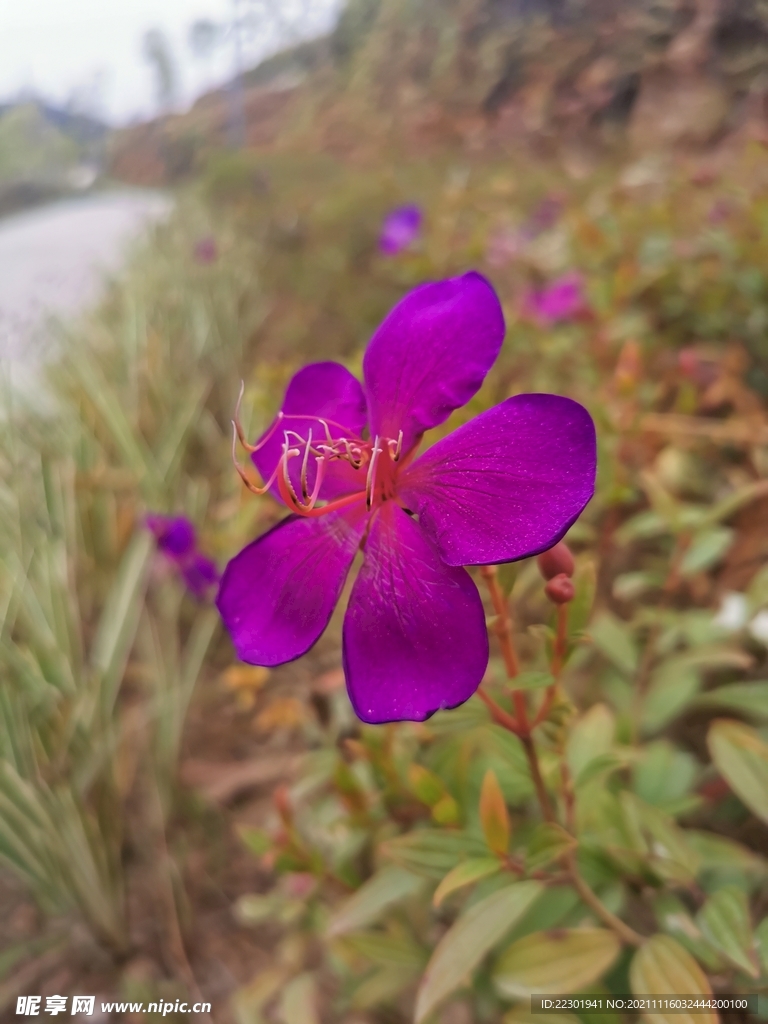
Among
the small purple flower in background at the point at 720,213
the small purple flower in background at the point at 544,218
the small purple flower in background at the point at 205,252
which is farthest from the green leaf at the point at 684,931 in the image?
the small purple flower in background at the point at 205,252

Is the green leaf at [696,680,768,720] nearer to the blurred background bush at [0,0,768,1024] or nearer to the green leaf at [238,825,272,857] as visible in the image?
the blurred background bush at [0,0,768,1024]

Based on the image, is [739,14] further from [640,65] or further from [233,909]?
[233,909]

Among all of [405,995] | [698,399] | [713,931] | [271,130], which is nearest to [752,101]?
[698,399]

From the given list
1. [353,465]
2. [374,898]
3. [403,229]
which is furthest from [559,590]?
[403,229]

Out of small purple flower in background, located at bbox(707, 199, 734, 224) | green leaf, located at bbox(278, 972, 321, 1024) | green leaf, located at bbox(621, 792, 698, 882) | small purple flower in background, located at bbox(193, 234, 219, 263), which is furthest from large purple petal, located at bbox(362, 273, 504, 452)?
small purple flower in background, located at bbox(193, 234, 219, 263)

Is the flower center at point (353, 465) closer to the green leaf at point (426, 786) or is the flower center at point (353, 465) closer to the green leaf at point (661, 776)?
the green leaf at point (426, 786)

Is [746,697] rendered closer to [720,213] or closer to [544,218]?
[720,213]
